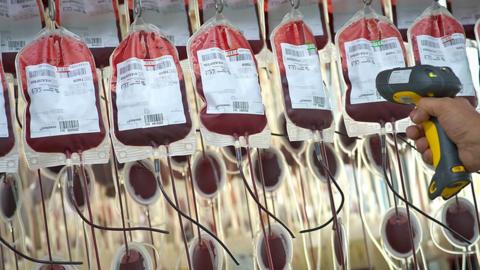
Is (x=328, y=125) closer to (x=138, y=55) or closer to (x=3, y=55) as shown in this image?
(x=138, y=55)

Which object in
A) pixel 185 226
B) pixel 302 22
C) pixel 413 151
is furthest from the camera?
pixel 413 151

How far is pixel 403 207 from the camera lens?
1469mm

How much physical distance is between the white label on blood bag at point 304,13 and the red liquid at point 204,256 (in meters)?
0.36

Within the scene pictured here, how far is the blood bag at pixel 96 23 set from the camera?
1.29 meters

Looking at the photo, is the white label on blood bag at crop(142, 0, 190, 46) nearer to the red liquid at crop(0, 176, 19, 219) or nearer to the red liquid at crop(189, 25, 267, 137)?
the red liquid at crop(189, 25, 267, 137)

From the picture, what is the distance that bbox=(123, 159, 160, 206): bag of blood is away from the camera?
4.52 feet

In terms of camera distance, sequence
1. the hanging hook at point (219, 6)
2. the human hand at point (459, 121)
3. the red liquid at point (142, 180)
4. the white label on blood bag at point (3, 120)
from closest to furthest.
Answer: the human hand at point (459, 121) → the white label on blood bag at point (3, 120) → the hanging hook at point (219, 6) → the red liquid at point (142, 180)

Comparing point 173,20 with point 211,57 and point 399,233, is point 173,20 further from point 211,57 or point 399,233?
point 399,233

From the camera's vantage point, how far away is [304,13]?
4.50 feet

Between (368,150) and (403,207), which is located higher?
(368,150)

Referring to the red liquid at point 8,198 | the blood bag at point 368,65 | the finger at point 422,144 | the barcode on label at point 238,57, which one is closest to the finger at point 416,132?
the finger at point 422,144

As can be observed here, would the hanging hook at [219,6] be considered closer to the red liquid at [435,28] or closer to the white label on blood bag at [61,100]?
the white label on blood bag at [61,100]

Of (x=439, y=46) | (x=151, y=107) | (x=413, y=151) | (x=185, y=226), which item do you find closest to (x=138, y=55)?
(x=151, y=107)

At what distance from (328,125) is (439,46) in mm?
236
